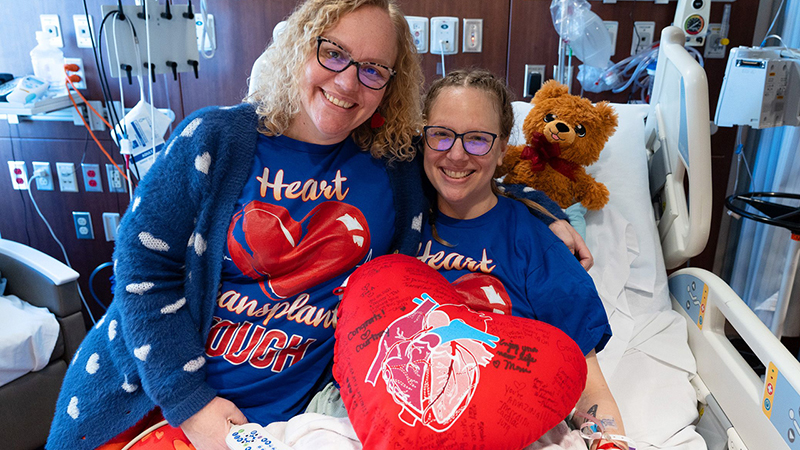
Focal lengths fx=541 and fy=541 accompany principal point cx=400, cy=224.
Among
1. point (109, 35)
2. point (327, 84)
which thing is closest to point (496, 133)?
point (327, 84)

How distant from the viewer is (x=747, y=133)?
274 cm

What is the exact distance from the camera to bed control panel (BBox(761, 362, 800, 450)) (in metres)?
1.09

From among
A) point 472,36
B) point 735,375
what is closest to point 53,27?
point 472,36

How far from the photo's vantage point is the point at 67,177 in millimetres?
2865

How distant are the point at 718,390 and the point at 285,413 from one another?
3.68 feet

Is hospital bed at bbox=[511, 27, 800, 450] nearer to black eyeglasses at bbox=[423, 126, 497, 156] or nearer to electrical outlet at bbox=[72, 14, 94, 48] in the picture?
black eyeglasses at bbox=[423, 126, 497, 156]

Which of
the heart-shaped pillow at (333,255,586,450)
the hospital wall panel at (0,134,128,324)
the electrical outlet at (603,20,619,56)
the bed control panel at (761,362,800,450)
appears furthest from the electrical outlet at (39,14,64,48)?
the bed control panel at (761,362,800,450)

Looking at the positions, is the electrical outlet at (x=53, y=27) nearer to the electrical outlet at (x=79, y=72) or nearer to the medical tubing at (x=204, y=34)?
the electrical outlet at (x=79, y=72)

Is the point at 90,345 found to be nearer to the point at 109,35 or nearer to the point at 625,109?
the point at 109,35

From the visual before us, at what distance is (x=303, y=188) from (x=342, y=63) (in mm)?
296

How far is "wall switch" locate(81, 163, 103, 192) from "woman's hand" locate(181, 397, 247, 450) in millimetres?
2139

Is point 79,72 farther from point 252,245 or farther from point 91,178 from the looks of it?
point 252,245

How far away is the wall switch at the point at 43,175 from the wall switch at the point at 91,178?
179mm

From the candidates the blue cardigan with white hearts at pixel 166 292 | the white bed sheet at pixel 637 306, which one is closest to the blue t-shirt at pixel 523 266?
the white bed sheet at pixel 637 306
